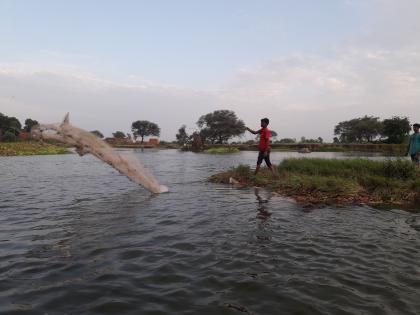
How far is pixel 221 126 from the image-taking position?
117 metres

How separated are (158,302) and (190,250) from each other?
2273mm

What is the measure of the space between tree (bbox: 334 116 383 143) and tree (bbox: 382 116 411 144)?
986 inches

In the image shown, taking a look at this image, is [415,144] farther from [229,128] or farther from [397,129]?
[229,128]

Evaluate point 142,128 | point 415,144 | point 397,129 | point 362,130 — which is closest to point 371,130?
point 362,130

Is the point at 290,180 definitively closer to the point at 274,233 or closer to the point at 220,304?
the point at 274,233

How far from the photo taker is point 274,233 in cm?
866

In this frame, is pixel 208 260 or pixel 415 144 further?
pixel 415 144

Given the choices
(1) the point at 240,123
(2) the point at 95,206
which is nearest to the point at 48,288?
(2) the point at 95,206

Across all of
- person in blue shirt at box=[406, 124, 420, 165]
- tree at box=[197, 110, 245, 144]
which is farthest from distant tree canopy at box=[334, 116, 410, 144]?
person in blue shirt at box=[406, 124, 420, 165]

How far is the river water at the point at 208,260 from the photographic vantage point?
512 cm

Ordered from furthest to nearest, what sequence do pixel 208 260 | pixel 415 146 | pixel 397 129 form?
pixel 397 129 → pixel 415 146 → pixel 208 260

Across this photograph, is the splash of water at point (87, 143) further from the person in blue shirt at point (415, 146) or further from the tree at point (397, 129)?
the tree at point (397, 129)

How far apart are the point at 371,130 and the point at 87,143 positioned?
11318cm

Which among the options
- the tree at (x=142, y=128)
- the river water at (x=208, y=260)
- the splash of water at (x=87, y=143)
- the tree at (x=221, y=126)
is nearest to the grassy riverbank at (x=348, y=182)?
the river water at (x=208, y=260)
